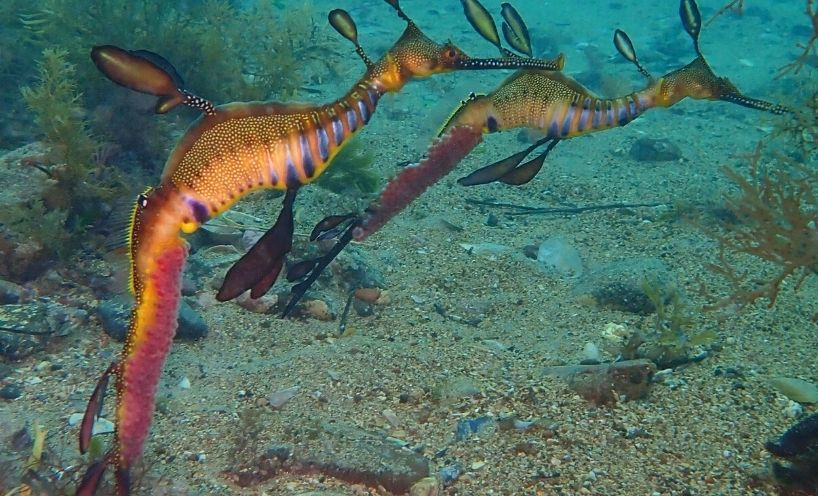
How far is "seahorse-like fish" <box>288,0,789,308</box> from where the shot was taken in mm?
2053

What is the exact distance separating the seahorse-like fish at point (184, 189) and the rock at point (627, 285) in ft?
14.5

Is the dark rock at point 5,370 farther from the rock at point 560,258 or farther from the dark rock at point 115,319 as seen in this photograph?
the rock at point 560,258

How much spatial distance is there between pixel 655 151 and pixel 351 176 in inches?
228

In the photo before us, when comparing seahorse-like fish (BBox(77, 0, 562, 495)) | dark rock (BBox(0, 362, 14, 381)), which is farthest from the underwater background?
seahorse-like fish (BBox(77, 0, 562, 495))

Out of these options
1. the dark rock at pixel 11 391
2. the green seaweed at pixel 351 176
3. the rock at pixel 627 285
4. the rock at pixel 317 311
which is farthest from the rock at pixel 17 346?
the rock at pixel 627 285

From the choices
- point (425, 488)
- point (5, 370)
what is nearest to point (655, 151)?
point (425, 488)

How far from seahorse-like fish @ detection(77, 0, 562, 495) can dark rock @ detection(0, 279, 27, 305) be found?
154 inches

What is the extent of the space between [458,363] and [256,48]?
1038 centimetres

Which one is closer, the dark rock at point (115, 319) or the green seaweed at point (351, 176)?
the dark rock at point (115, 319)

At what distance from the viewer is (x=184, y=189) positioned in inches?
68.2

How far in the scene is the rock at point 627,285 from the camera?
579 cm

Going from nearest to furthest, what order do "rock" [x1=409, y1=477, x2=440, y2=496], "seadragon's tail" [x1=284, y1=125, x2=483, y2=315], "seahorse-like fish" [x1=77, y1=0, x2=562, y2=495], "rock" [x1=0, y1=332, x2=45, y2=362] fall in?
"seahorse-like fish" [x1=77, y1=0, x2=562, y2=495] < "seadragon's tail" [x1=284, y1=125, x2=483, y2=315] < "rock" [x1=409, y1=477, x2=440, y2=496] < "rock" [x1=0, y1=332, x2=45, y2=362]

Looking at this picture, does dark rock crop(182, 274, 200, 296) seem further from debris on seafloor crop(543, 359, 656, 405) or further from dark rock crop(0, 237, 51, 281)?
debris on seafloor crop(543, 359, 656, 405)

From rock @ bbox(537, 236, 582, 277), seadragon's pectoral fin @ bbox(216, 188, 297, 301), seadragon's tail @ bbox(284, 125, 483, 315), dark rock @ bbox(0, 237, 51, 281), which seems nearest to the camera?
seadragon's pectoral fin @ bbox(216, 188, 297, 301)
